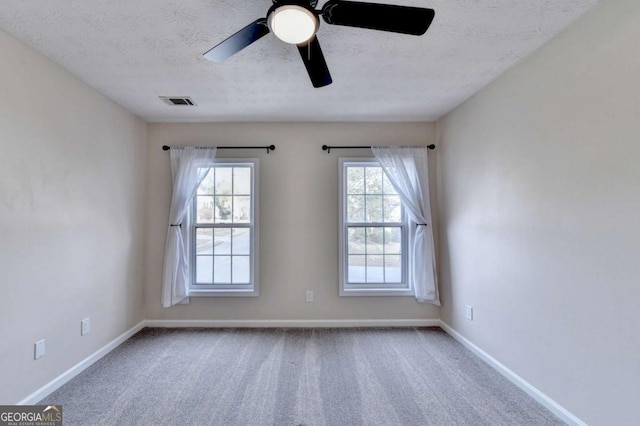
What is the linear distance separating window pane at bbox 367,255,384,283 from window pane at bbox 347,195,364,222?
504mm

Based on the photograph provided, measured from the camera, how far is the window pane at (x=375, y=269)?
359cm

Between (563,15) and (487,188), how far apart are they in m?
1.32

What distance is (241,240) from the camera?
3.58m

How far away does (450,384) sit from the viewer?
2320mm

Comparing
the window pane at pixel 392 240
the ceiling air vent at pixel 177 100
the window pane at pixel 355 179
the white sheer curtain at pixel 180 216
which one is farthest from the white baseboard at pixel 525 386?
the ceiling air vent at pixel 177 100

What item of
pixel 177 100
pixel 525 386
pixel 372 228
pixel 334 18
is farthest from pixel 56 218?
pixel 525 386

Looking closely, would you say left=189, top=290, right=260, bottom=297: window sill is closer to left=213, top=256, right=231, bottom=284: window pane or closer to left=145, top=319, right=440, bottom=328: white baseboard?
left=213, top=256, right=231, bottom=284: window pane

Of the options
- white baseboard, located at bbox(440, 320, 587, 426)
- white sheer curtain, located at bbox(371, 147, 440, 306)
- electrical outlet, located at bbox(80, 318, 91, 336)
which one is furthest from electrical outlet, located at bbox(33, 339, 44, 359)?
white baseboard, located at bbox(440, 320, 587, 426)

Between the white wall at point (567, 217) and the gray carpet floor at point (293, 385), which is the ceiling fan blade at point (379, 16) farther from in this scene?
the gray carpet floor at point (293, 385)

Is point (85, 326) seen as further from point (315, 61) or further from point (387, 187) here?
point (387, 187)

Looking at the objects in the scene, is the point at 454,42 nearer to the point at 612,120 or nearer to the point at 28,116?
the point at 612,120

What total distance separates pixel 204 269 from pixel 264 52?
8.38 feet

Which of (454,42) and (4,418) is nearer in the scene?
(4,418)

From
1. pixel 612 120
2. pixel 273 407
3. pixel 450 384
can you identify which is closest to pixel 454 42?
pixel 612 120
